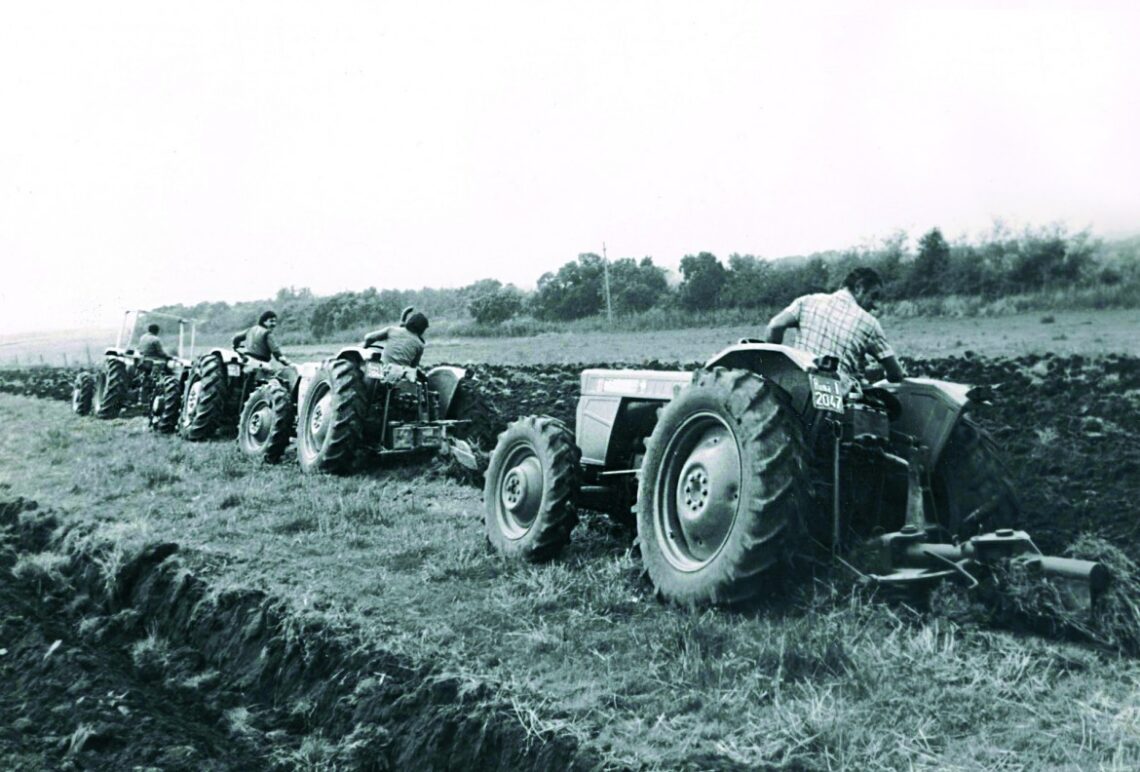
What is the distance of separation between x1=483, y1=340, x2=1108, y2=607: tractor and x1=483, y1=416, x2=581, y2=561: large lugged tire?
0.04ft

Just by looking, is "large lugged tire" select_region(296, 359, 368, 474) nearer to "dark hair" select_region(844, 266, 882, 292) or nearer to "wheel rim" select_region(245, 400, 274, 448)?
"wheel rim" select_region(245, 400, 274, 448)

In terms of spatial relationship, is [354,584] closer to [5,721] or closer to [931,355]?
Answer: [5,721]

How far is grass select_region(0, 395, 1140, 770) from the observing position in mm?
3023

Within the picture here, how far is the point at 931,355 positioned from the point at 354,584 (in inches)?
581

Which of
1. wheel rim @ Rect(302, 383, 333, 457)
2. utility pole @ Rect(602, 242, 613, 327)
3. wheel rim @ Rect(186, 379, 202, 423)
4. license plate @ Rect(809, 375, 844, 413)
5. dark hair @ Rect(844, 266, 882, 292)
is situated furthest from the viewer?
utility pole @ Rect(602, 242, 613, 327)

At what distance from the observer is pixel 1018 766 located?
281cm

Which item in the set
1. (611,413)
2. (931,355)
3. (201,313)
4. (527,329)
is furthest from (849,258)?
(201,313)

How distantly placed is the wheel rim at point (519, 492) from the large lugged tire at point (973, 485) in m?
2.15

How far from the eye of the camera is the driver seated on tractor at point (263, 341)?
12156mm

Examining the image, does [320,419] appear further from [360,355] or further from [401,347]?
[401,347]

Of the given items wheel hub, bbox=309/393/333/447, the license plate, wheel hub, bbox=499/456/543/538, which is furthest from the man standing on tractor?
the license plate

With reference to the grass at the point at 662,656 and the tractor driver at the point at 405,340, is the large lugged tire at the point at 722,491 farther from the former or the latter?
the tractor driver at the point at 405,340

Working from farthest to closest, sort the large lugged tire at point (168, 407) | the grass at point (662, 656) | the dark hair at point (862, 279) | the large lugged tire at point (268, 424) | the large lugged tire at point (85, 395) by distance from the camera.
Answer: the large lugged tire at point (85, 395), the large lugged tire at point (168, 407), the large lugged tire at point (268, 424), the dark hair at point (862, 279), the grass at point (662, 656)

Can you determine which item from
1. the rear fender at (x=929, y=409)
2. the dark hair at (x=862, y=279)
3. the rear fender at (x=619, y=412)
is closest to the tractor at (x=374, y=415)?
the rear fender at (x=619, y=412)
